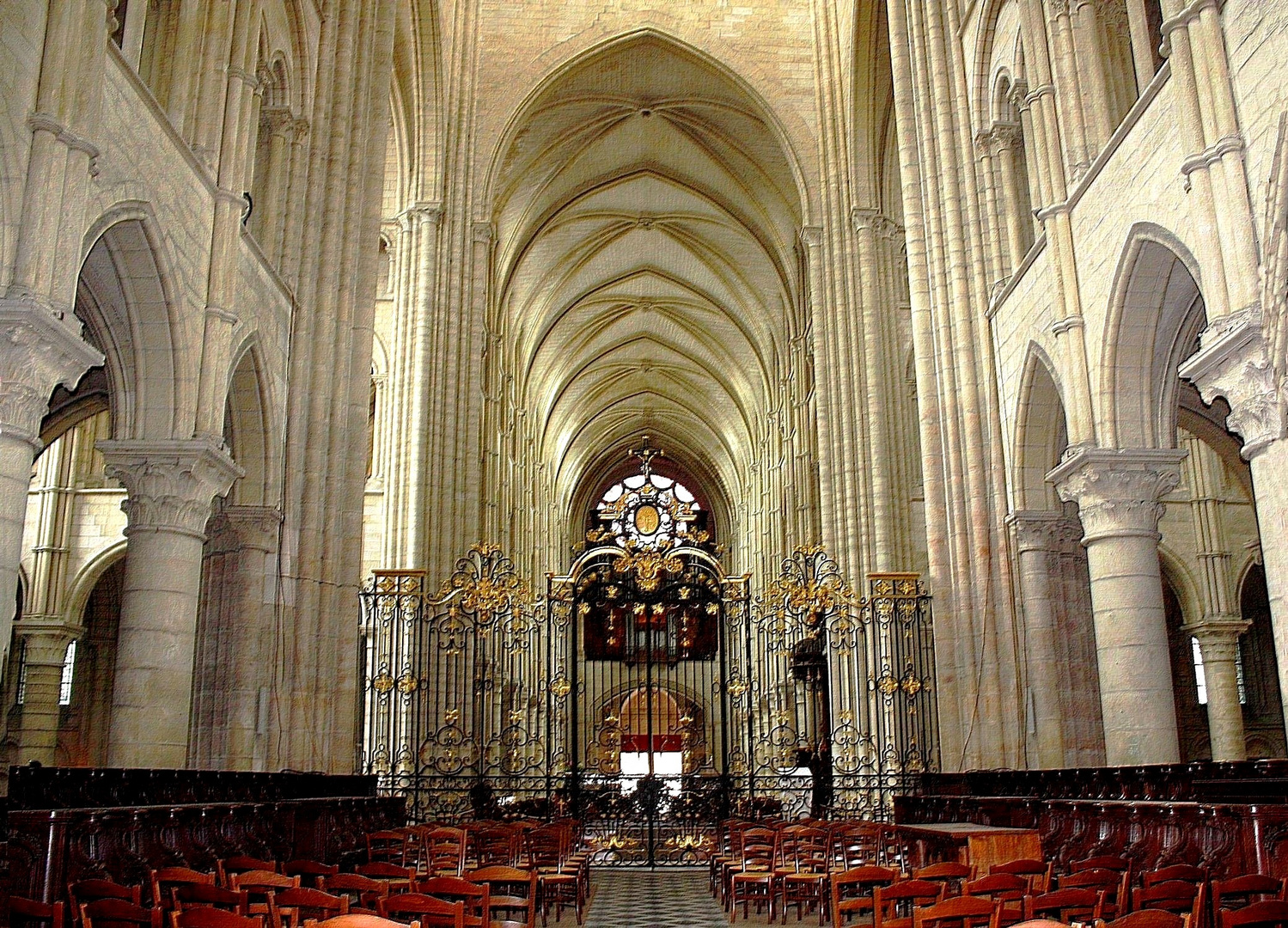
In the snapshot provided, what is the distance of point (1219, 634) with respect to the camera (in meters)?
24.6

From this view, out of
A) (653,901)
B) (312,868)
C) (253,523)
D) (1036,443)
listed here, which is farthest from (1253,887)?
(253,523)

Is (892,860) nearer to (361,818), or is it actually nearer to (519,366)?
(361,818)

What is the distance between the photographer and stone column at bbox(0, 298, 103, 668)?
8.33m

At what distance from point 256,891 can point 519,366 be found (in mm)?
35828

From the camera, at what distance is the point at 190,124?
13148 mm

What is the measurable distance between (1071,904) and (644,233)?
118 ft

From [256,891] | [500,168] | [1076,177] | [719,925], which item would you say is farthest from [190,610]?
[500,168]

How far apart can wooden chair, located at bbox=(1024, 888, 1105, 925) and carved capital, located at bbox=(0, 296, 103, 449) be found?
7200mm

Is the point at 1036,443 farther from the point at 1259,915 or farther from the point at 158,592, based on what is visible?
the point at 1259,915

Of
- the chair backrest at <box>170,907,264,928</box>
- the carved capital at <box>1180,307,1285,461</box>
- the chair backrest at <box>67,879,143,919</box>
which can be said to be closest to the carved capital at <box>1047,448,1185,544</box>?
the carved capital at <box>1180,307,1285,461</box>

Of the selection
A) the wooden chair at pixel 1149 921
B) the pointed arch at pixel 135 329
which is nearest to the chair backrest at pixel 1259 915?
the wooden chair at pixel 1149 921

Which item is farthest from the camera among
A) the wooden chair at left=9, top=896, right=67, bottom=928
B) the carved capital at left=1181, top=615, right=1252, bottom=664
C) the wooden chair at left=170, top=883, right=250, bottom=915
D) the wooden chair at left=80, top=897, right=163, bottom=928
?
the carved capital at left=1181, top=615, right=1252, bottom=664

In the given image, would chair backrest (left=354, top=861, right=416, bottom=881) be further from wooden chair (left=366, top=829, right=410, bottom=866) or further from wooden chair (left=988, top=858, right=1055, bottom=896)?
wooden chair (left=366, top=829, right=410, bottom=866)

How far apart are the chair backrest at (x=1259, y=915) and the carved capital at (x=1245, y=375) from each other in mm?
4972
